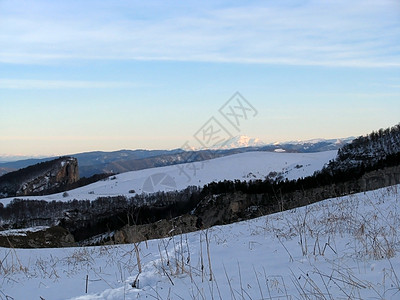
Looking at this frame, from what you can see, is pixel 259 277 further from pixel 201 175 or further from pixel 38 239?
pixel 201 175

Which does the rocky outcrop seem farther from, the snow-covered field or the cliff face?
the cliff face

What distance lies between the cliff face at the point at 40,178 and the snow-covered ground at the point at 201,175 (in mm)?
12223

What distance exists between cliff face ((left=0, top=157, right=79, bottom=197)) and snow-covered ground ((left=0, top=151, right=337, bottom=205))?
1222 cm

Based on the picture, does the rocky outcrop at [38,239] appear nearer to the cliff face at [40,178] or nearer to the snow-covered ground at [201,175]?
the snow-covered ground at [201,175]

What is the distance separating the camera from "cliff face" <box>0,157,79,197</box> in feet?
381

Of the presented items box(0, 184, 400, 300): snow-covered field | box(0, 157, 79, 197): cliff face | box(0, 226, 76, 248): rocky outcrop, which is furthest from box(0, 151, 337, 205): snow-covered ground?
box(0, 184, 400, 300): snow-covered field

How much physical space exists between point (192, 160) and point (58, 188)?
3892 cm

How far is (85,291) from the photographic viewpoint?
4.59 metres

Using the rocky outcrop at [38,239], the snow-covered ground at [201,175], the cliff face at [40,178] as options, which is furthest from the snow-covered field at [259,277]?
the cliff face at [40,178]

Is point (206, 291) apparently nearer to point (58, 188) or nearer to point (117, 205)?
point (117, 205)

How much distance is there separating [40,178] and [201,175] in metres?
48.5

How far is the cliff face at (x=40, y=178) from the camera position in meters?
116

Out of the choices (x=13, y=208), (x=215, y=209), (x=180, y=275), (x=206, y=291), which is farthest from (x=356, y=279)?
(x=13, y=208)

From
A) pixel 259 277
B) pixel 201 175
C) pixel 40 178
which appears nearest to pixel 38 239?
pixel 259 277
